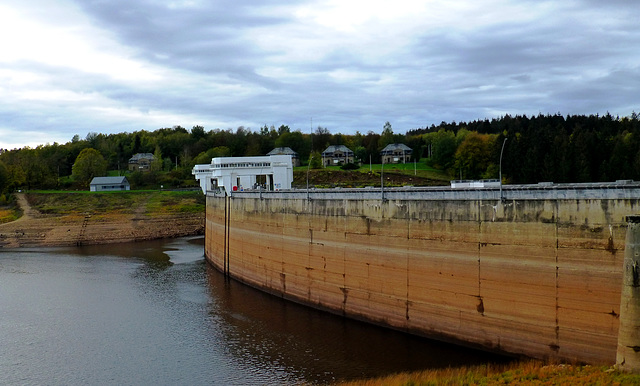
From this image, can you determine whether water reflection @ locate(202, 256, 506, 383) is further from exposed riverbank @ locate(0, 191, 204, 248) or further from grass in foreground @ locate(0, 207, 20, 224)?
grass in foreground @ locate(0, 207, 20, 224)

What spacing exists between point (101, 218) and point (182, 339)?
6601cm

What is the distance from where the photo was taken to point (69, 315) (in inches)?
1540

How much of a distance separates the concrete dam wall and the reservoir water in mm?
1475

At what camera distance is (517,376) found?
2167cm

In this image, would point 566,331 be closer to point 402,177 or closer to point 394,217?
point 394,217

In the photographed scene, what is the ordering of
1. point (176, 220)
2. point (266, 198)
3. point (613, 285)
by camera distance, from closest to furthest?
point (613, 285)
point (266, 198)
point (176, 220)

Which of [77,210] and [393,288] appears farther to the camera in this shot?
[77,210]

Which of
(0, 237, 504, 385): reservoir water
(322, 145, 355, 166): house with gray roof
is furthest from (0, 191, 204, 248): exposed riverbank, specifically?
(322, 145, 355, 166): house with gray roof

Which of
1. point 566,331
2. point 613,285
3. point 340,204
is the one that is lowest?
point 566,331

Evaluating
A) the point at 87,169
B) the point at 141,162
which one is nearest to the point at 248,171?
the point at 87,169

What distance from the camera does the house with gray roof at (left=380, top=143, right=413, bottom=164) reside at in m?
128

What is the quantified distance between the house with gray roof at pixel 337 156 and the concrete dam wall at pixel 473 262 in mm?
93274

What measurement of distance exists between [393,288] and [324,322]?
566 centimetres

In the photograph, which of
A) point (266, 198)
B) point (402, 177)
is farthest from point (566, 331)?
point (402, 177)
